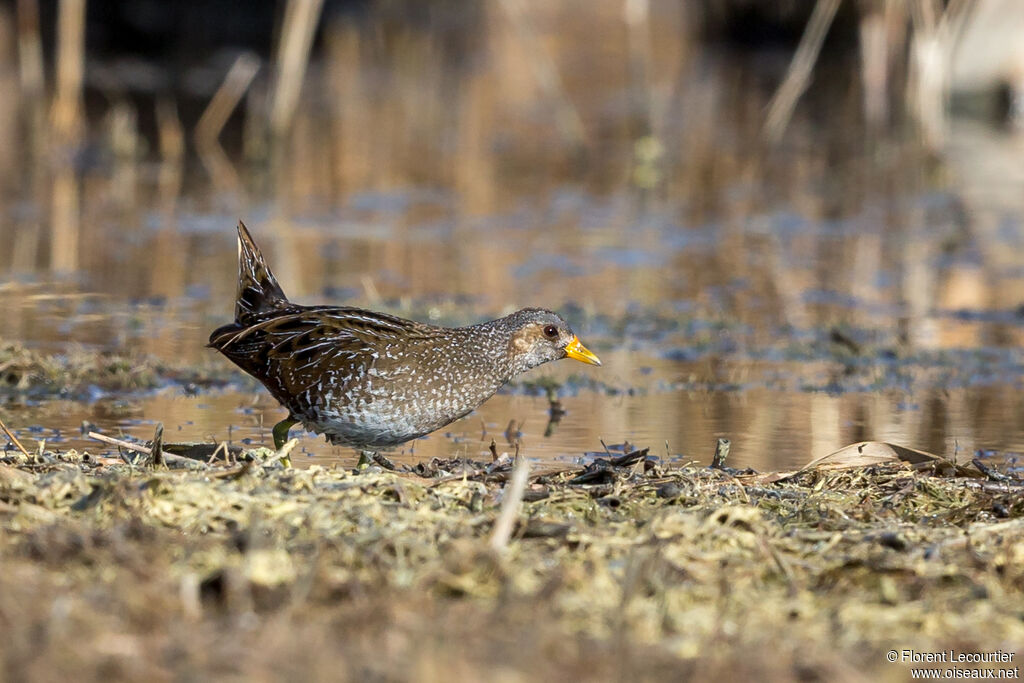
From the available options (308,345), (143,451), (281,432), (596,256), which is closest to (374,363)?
(308,345)

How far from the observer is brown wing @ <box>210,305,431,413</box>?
6203 mm

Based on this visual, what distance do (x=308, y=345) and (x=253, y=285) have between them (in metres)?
0.74

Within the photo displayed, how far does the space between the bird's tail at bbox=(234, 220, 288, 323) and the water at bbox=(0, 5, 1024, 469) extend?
628 millimetres

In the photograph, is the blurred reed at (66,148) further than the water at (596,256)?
Yes

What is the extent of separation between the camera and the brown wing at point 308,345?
620 cm

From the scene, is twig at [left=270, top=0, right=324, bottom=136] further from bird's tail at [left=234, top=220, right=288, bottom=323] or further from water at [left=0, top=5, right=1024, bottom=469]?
bird's tail at [left=234, top=220, right=288, bottom=323]

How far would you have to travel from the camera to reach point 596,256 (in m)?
13.2

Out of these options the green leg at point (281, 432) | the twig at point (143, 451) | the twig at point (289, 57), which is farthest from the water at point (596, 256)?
the twig at point (143, 451)

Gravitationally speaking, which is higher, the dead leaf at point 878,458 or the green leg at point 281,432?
the green leg at point 281,432

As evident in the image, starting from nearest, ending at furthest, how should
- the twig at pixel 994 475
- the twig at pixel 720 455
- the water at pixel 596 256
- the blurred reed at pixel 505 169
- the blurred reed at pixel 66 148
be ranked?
the twig at pixel 994 475
the twig at pixel 720 455
the water at pixel 596 256
the blurred reed at pixel 505 169
the blurred reed at pixel 66 148

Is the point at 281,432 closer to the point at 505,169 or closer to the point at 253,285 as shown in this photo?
the point at 253,285

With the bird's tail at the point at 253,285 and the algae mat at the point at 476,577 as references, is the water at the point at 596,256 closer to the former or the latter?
the bird's tail at the point at 253,285

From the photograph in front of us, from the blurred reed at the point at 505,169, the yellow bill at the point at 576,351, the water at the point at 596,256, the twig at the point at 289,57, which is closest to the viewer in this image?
the yellow bill at the point at 576,351

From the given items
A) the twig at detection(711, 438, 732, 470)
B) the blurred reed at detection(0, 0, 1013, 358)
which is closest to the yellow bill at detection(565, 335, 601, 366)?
the twig at detection(711, 438, 732, 470)
